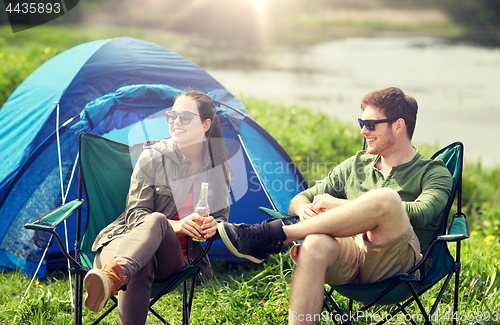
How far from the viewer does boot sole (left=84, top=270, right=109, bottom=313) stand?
1463mm

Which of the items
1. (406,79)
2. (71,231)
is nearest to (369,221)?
(71,231)

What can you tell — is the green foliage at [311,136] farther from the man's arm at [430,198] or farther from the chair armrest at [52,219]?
the chair armrest at [52,219]

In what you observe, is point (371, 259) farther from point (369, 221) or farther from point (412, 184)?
point (412, 184)

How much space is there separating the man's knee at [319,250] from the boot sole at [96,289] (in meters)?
0.71

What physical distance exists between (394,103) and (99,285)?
143cm

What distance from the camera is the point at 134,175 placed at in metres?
1.99

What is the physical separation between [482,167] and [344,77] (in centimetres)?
1339

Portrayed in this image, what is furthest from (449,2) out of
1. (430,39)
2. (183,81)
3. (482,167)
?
(183,81)

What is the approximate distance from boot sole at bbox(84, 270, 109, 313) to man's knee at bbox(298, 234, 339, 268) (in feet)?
2.34

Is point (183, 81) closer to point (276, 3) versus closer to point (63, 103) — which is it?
point (63, 103)

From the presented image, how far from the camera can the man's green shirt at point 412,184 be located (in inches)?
69.0

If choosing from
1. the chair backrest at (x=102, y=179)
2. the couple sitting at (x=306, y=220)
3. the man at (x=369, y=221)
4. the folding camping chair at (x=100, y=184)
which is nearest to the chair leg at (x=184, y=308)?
the folding camping chair at (x=100, y=184)

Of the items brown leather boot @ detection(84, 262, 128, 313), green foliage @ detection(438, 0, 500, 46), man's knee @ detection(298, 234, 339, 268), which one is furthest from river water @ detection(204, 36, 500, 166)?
brown leather boot @ detection(84, 262, 128, 313)

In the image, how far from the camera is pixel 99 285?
146 centimetres
